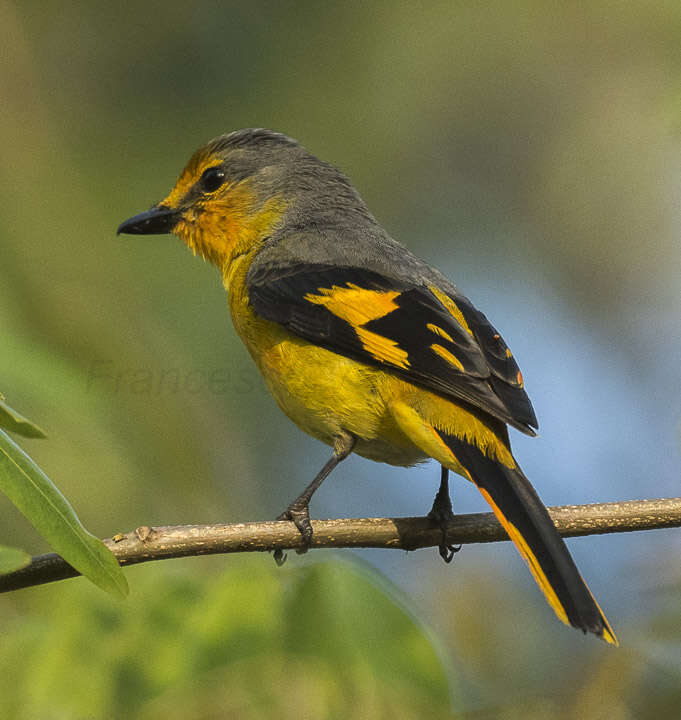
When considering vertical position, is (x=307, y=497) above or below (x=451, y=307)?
below

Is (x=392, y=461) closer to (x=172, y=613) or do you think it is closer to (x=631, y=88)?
(x=172, y=613)

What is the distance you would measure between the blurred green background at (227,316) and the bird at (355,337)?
0.48m

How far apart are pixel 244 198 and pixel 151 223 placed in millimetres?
494

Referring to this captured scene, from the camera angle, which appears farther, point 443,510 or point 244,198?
point 244,198

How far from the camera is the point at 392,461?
416 centimetres

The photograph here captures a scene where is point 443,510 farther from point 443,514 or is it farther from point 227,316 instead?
point 227,316

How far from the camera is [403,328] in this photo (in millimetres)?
3863

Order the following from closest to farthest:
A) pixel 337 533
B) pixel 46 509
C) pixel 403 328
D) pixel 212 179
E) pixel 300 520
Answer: pixel 46 509, pixel 337 533, pixel 300 520, pixel 403 328, pixel 212 179

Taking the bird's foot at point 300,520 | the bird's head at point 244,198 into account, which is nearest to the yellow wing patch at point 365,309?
the bird's foot at point 300,520

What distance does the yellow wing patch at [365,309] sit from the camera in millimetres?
3758

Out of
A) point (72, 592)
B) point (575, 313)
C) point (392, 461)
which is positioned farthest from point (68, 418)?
point (575, 313)

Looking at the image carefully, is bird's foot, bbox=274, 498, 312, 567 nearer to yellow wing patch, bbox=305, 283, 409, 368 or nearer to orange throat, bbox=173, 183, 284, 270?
yellow wing patch, bbox=305, 283, 409, 368

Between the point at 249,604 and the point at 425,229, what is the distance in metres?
5.07

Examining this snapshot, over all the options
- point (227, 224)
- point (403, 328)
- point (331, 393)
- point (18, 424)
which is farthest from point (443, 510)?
point (18, 424)
